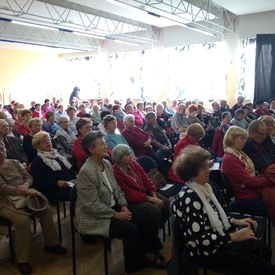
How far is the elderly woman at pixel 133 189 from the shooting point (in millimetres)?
2621

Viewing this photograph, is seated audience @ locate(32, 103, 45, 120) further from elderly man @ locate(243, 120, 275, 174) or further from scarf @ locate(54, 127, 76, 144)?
elderly man @ locate(243, 120, 275, 174)

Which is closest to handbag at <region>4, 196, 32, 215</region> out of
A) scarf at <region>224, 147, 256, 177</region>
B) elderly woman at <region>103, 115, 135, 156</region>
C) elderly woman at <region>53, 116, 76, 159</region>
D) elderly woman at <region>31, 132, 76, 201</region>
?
elderly woman at <region>31, 132, 76, 201</region>

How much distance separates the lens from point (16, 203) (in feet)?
8.54

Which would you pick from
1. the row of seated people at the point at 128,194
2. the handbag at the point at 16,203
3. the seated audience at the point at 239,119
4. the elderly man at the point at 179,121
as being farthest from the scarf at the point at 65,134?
the seated audience at the point at 239,119

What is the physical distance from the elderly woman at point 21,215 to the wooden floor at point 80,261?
0.31 feet

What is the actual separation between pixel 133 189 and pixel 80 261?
0.79 metres

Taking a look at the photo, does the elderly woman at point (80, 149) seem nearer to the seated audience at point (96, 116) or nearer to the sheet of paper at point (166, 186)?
the sheet of paper at point (166, 186)

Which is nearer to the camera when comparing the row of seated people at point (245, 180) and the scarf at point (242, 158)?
the row of seated people at point (245, 180)

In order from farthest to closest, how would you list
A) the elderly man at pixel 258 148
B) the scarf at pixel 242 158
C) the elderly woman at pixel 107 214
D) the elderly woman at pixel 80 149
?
the elderly woman at pixel 80 149 < the elderly man at pixel 258 148 < the scarf at pixel 242 158 < the elderly woman at pixel 107 214

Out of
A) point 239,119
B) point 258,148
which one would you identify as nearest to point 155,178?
point 258,148

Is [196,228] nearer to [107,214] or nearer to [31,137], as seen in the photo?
[107,214]

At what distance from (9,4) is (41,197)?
6.36 m

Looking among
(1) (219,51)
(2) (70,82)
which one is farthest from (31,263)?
(2) (70,82)

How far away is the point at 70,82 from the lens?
51.7 ft
